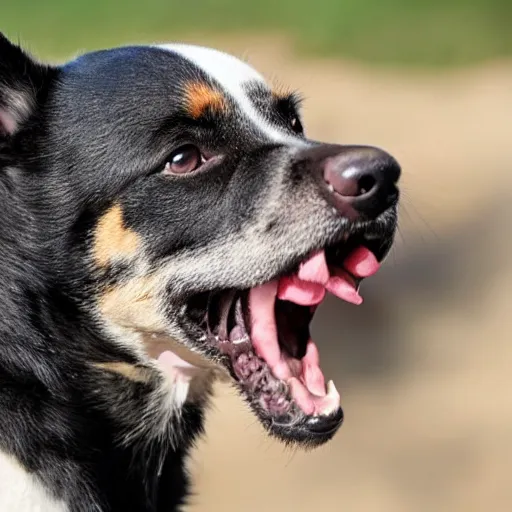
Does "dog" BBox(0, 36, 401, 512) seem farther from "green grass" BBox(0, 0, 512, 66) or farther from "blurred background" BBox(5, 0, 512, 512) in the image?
"green grass" BBox(0, 0, 512, 66)

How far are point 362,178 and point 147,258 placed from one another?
24.5 inches

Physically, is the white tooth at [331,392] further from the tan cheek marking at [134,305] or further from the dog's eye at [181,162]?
the dog's eye at [181,162]

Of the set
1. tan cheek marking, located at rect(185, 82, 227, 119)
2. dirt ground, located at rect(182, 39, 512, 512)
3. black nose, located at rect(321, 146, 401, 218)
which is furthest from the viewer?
dirt ground, located at rect(182, 39, 512, 512)

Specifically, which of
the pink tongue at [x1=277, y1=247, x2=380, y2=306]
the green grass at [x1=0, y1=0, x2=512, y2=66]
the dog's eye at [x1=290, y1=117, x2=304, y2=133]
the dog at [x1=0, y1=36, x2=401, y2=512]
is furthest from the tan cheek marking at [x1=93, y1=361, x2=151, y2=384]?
the green grass at [x1=0, y1=0, x2=512, y2=66]

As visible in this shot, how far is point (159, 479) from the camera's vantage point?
3.40 metres

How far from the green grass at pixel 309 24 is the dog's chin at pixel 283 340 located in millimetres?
5611

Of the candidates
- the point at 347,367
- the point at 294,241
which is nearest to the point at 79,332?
the point at 294,241

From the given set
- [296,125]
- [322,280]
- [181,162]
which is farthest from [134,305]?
[296,125]

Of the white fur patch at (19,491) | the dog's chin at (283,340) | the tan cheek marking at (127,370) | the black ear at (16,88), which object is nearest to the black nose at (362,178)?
the dog's chin at (283,340)

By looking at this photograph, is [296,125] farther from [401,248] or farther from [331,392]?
[401,248]

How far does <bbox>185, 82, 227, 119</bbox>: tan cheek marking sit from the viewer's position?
10.6ft

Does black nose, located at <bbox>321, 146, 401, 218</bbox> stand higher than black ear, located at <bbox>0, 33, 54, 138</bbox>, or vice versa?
black nose, located at <bbox>321, 146, 401, 218</bbox>

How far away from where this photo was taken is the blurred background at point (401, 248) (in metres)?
5.25

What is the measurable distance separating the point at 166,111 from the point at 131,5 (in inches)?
257
